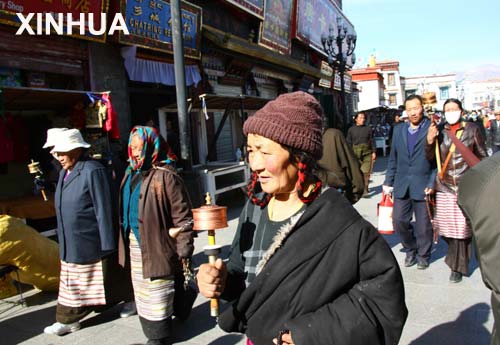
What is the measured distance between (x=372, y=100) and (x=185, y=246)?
141 feet

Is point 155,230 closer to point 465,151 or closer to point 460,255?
point 465,151

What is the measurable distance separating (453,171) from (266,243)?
3420 mm

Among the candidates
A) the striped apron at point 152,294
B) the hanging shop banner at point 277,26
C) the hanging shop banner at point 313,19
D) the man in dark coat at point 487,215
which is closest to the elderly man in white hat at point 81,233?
the striped apron at point 152,294

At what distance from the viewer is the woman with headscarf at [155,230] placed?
3.32 metres

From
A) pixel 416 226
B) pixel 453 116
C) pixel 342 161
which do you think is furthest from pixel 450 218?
pixel 342 161

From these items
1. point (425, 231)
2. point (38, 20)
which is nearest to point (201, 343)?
point (425, 231)

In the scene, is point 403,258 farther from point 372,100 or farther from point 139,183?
point 372,100

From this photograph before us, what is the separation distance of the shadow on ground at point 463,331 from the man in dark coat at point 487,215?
2.22 meters

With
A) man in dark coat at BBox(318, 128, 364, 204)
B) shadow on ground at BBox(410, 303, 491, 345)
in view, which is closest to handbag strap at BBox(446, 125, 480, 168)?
man in dark coat at BBox(318, 128, 364, 204)

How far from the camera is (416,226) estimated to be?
5.07 m

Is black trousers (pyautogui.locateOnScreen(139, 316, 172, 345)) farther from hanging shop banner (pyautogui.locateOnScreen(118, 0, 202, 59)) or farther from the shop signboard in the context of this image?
the shop signboard

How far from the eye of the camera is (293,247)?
1.56 metres

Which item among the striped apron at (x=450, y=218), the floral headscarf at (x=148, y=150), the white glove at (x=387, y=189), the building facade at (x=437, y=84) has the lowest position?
the striped apron at (x=450, y=218)

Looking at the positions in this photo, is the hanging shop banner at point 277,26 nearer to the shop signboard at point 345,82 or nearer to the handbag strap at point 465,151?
the shop signboard at point 345,82
